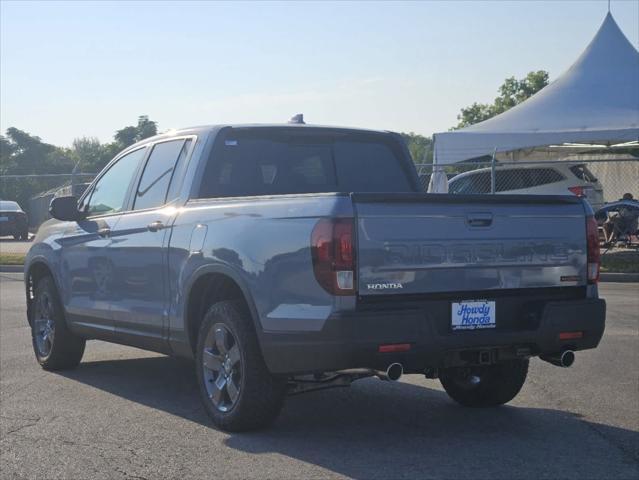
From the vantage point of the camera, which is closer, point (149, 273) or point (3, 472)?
point (3, 472)

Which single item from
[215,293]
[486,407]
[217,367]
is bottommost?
[486,407]

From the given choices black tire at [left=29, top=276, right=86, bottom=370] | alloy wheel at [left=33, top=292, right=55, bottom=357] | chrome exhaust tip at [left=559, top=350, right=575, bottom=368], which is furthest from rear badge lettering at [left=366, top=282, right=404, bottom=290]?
alloy wheel at [left=33, top=292, right=55, bottom=357]

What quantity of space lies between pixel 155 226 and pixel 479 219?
8.14ft

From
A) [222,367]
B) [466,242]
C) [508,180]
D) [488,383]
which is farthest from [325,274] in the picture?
[508,180]

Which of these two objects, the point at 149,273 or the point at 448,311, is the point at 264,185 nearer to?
the point at 149,273

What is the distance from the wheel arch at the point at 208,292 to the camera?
6418mm

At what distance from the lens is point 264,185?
25.1ft

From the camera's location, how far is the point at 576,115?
2448 cm

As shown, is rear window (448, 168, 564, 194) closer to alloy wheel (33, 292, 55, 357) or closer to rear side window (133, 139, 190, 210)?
alloy wheel (33, 292, 55, 357)

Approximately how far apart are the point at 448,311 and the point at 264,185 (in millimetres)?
2082

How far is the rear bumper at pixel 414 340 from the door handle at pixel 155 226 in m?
1.69

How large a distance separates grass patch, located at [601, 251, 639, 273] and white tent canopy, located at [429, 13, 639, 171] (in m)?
3.20

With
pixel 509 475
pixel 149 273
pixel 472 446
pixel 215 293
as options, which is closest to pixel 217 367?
pixel 215 293

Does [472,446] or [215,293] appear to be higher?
[215,293]
